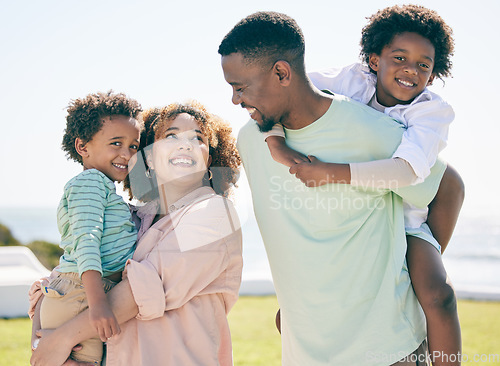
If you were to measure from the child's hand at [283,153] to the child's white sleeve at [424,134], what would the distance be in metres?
0.41

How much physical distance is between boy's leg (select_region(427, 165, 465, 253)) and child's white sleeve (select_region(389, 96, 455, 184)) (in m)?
0.25

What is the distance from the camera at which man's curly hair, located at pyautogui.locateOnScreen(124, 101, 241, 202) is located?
284 centimetres

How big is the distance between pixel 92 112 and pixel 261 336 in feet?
14.9

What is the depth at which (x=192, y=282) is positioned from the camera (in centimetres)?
239

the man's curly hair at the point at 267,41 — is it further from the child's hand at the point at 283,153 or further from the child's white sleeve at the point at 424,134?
the child's white sleeve at the point at 424,134

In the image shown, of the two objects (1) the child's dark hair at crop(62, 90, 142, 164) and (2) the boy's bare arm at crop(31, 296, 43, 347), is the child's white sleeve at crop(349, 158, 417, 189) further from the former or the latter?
(2) the boy's bare arm at crop(31, 296, 43, 347)

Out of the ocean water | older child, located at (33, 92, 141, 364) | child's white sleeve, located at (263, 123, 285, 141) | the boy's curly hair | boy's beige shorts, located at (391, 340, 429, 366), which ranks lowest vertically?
the ocean water

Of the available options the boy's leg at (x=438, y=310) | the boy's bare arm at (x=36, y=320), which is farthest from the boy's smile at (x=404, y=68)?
the boy's bare arm at (x=36, y=320)

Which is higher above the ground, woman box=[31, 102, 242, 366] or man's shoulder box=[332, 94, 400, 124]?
man's shoulder box=[332, 94, 400, 124]

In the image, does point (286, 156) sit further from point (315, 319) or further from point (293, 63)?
point (315, 319)

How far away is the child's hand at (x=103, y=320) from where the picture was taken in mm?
2227

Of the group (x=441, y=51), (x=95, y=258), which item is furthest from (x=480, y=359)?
(x=95, y=258)

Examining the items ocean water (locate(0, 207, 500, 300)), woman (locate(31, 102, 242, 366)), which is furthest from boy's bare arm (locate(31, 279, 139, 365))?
ocean water (locate(0, 207, 500, 300))

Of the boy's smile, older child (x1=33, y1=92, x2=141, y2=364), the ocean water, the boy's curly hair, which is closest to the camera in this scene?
older child (x1=33, y1=92, x2=141, y2=364)
